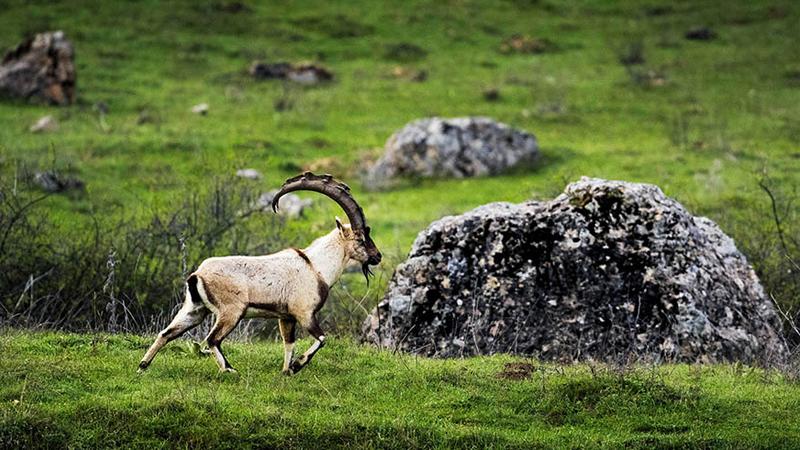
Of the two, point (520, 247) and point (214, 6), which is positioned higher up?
point (520, 247)

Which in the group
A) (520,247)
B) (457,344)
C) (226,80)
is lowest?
(226,80)

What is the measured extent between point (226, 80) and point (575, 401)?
33.8 m

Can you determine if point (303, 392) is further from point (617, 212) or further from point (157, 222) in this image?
point (157, 222)

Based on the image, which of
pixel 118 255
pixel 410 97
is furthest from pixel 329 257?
pixel 410 97

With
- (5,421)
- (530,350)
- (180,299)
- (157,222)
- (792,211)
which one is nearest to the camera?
(5,421)

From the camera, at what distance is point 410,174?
34.2m

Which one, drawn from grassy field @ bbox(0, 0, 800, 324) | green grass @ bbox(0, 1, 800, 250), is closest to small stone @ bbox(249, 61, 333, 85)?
green grass @ bbox(0, 1, 800, 250)

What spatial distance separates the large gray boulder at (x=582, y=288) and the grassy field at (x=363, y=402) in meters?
2.10

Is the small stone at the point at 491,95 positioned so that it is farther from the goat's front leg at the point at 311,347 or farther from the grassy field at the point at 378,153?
the goat's front leg at the point at 311,347

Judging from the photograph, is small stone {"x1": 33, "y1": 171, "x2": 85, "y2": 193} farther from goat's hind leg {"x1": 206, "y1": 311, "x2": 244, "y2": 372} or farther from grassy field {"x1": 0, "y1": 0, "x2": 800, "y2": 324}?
goat's hind leg {"x1": 206, "y1": 311, "x2": 244, "y2": 372}

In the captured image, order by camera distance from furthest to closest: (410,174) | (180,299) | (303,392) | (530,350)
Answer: (410,174) < (180,299) < (530,350) < (303,392)

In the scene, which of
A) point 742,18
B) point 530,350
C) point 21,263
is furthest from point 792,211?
point 742,18

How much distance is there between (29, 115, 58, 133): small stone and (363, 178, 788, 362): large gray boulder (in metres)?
21.3

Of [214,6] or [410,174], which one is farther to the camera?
[214,6]
